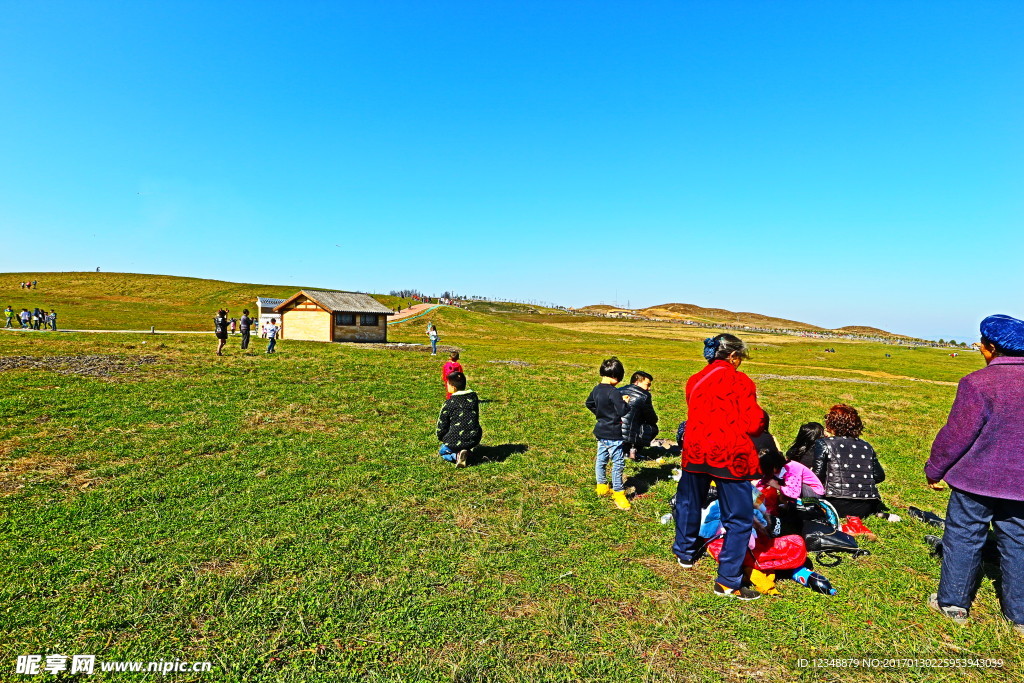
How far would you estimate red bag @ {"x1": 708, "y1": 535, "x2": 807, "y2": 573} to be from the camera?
520 centimetres

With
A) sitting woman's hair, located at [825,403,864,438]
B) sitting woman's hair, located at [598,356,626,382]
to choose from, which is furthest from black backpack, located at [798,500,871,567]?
sitting woman's hair, located at [598,356,626,382]

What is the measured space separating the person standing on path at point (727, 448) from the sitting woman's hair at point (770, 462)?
96 cm

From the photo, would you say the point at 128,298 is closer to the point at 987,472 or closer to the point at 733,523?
the point at 733,523

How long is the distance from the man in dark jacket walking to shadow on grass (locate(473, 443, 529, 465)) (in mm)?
2600

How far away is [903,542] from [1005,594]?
1944 millimetres

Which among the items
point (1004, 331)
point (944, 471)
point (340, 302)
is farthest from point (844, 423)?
point (340, 302)

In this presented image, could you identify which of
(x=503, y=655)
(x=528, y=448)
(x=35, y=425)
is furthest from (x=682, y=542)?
(x=35, y=425)

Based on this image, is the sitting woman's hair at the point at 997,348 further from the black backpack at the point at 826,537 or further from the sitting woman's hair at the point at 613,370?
the sitting woman's hair at the point at 613,370

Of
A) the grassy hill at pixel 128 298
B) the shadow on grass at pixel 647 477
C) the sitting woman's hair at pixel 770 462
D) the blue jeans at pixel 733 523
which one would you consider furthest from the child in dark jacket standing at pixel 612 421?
the grassy hill at pixel 128 298

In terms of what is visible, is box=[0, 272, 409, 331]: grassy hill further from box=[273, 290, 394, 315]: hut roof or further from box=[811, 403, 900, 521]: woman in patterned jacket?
box=[811, 403, 900, 521]: woman in patterned jacket

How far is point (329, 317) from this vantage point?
41.9 meters

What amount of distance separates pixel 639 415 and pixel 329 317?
3798 cm

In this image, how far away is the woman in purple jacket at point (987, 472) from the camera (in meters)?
4.43

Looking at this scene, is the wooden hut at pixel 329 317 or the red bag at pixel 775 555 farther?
the wooden hut at pixel 329 317
